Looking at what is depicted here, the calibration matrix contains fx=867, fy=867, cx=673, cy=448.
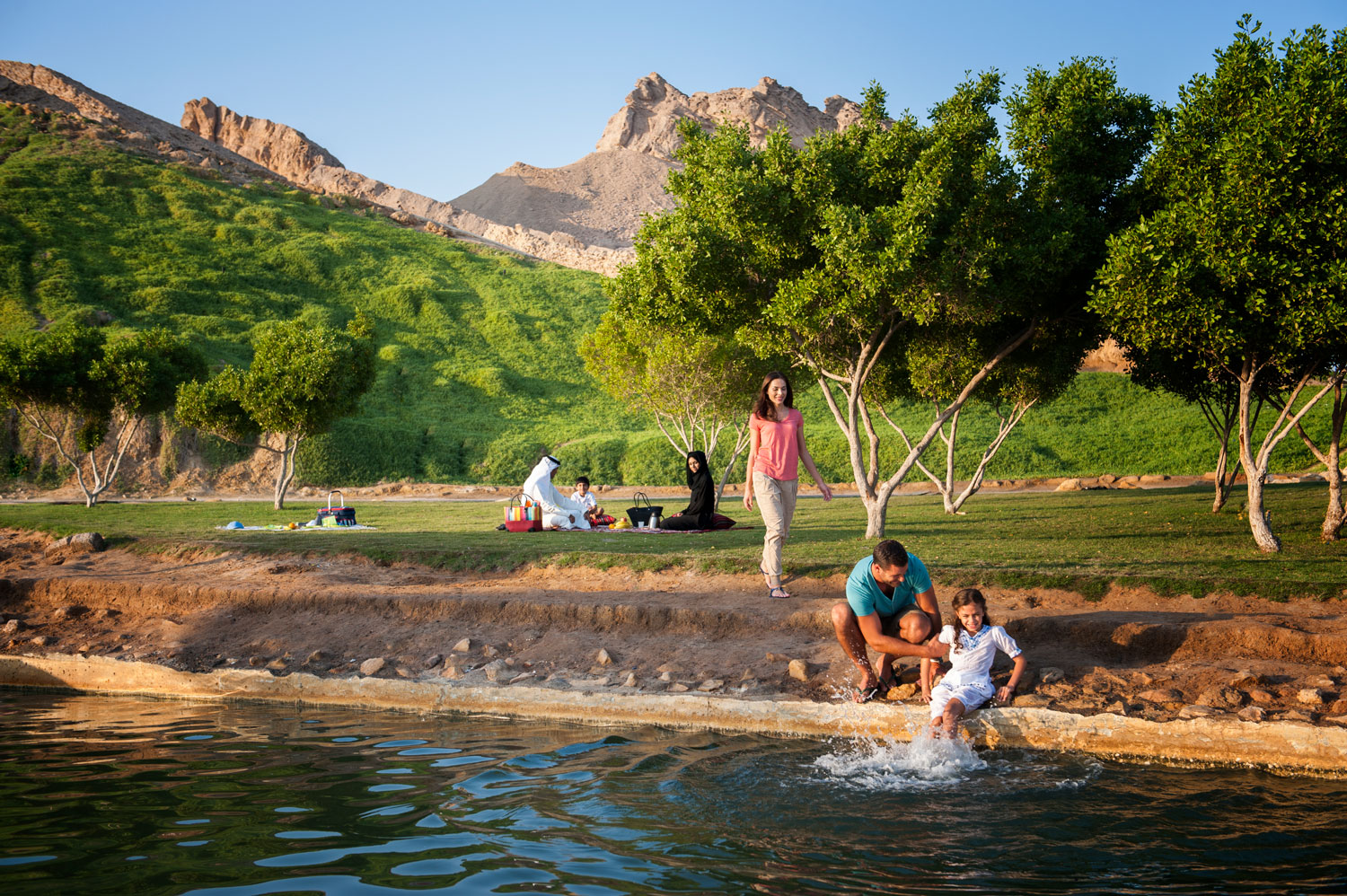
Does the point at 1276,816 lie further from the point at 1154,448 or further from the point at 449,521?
the point at 1154,448

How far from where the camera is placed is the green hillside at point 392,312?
41.9m

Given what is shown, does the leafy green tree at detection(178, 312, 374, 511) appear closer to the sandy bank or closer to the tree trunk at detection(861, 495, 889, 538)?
the sandy bank

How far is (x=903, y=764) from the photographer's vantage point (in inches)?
265

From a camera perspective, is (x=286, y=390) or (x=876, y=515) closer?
(x=876, y=515)

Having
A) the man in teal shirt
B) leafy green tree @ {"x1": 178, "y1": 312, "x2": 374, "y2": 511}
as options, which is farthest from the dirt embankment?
leafy green tree @ {"x1": 178, "y1": 312, "x2": 374, "y2": 511}

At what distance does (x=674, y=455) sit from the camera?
41.7m

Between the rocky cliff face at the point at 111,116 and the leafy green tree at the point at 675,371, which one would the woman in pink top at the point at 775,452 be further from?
the rocky cliff face at the point at 111,116

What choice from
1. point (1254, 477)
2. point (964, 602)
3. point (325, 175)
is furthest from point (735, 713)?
point (325, 175)

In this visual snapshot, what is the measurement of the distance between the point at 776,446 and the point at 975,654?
3.71 m

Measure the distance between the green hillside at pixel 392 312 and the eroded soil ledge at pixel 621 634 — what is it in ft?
64.1

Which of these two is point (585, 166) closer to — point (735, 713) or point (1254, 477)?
point (1254, 477)

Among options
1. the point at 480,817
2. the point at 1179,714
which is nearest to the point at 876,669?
the point at 1179,714

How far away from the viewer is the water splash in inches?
249

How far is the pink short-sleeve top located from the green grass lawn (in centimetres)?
219
